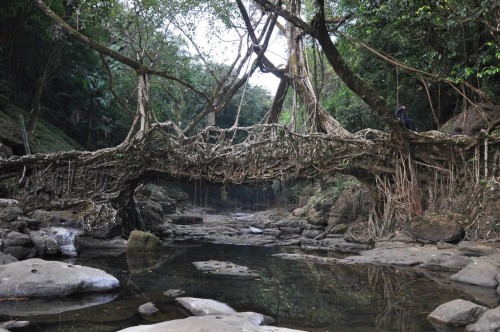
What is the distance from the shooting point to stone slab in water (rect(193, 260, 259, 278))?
25.8ft

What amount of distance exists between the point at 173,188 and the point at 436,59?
717 inches

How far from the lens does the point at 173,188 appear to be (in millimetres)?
26891

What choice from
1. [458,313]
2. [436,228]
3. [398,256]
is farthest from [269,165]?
[458,313]

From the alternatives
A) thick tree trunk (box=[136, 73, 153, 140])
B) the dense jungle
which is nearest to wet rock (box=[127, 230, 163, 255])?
the dense jungle

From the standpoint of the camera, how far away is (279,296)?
6301 millimetres

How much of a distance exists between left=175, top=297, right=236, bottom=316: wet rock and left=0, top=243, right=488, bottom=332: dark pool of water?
14 centimetres

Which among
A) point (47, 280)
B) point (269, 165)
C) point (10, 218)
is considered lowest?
point (47, 280)

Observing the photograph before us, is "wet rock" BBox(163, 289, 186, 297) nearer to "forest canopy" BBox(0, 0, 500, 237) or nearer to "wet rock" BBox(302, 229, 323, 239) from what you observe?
"forest canopy" BBox(0, 0, 500, 237)

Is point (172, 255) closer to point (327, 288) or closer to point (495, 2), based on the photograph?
point (327, 288)

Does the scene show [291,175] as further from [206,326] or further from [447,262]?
[206,326]

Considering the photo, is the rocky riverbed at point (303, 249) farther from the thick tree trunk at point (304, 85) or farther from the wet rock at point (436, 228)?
the thick tree trunk at point (304, 85)

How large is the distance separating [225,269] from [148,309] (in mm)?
3218

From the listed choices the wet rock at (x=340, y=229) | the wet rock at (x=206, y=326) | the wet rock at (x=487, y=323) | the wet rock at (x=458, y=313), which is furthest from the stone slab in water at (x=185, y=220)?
the wet rock at (x=487, y=323)

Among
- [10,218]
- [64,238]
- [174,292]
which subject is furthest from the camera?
[64,238]
